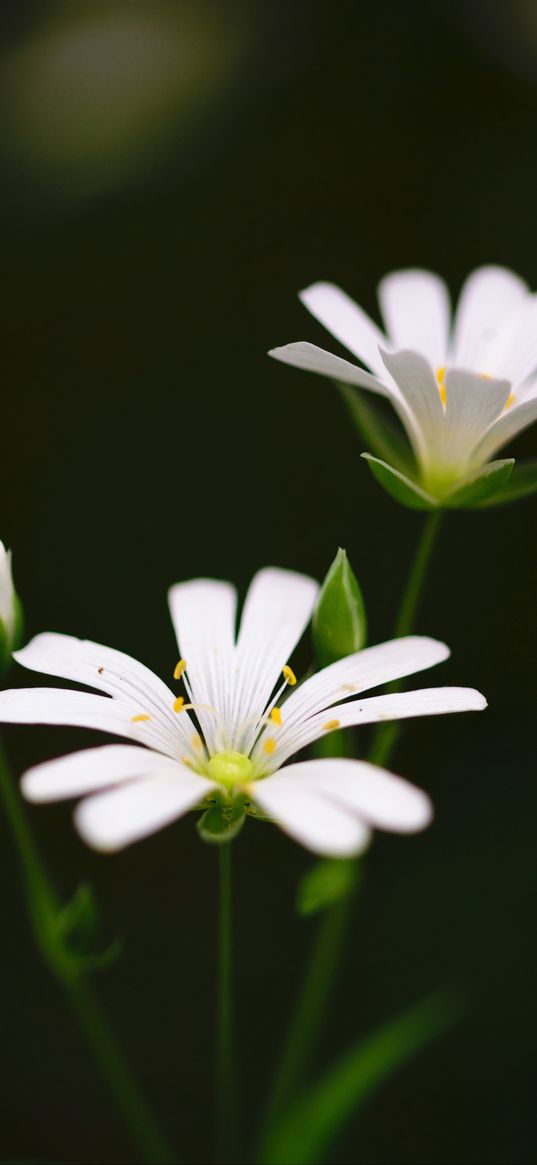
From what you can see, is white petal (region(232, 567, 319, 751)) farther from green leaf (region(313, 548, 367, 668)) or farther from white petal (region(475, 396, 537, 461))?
white petal (region(475, 396, 537, 461))

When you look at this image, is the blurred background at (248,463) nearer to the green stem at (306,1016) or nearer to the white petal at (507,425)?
the green stem at (306,1016)

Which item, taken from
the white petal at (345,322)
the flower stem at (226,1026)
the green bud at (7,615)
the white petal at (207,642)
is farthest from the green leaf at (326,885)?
the white petal at (345,322)

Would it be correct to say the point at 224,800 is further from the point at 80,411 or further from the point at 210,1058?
the point at 80,411

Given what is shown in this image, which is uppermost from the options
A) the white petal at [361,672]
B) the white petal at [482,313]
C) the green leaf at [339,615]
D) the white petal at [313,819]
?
the white petal at [482,313]

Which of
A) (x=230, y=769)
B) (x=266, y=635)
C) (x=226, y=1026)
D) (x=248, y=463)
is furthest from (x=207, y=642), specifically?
(x=248, y=463)

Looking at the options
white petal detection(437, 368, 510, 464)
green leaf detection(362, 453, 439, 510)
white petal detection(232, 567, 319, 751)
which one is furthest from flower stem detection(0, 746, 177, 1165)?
white petal detection(437, 368, 510, 464)

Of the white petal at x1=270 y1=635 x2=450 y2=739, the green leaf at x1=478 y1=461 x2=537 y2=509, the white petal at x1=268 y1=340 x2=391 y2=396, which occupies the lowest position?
the white petal at x1=270 y1=635 x2=450 y2=739
